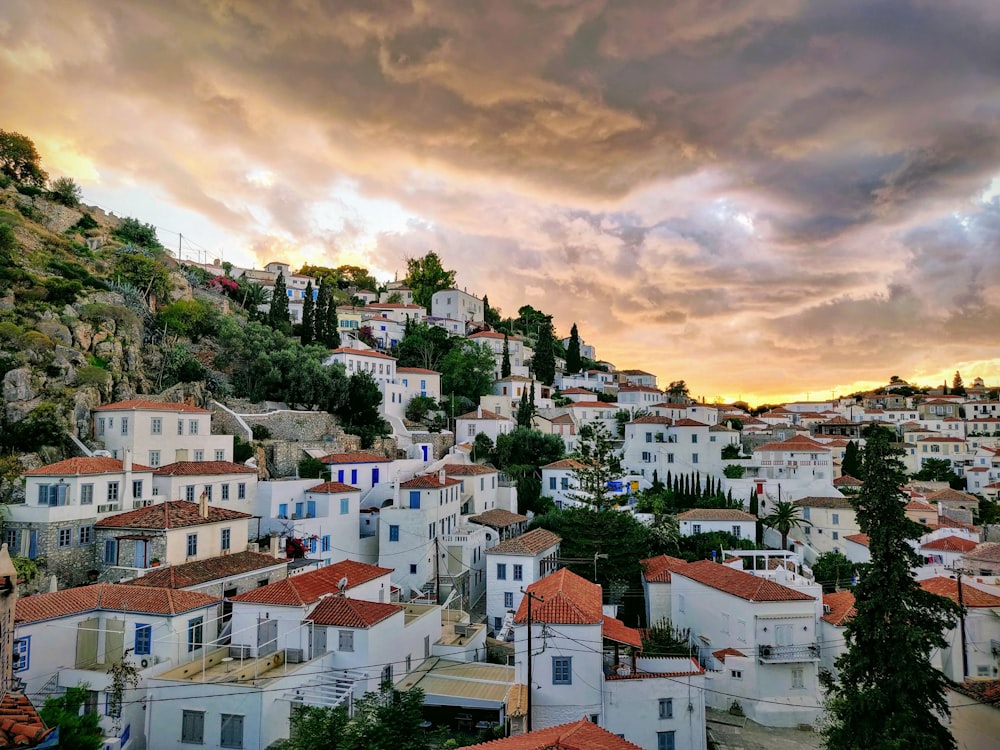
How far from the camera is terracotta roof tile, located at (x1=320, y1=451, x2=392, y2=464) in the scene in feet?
122

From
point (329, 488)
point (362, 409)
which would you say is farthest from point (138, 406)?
point (362, 409)

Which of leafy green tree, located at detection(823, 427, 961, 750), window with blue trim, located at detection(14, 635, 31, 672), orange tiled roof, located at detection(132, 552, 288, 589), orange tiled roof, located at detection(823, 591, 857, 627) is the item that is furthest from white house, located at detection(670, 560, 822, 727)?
window with blue trim, located at detection(14, 635, 31, 672)

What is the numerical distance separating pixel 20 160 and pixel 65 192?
5.34 m

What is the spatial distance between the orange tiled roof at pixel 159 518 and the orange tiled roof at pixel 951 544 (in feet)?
124

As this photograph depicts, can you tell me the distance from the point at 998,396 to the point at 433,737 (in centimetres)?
9999

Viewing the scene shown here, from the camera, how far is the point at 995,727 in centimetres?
1767

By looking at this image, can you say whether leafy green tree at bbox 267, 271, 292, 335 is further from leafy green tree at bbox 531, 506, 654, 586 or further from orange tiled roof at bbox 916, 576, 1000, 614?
orange tiled roof at bbox 916, 576, 1000, 614

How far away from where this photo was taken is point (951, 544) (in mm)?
35469

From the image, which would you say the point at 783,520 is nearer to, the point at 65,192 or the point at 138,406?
the point at 138,406

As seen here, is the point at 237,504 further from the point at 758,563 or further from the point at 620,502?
the point at 758,563

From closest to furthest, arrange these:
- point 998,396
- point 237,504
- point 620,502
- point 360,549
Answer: point 237,504 < point 360,549 < point 620,502 < point 998,396

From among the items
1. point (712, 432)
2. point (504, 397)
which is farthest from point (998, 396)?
point (504, 397)

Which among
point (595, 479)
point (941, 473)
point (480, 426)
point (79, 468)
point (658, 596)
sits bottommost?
point (658, 596)

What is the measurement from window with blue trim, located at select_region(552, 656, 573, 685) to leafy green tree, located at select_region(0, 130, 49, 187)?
67497mm
